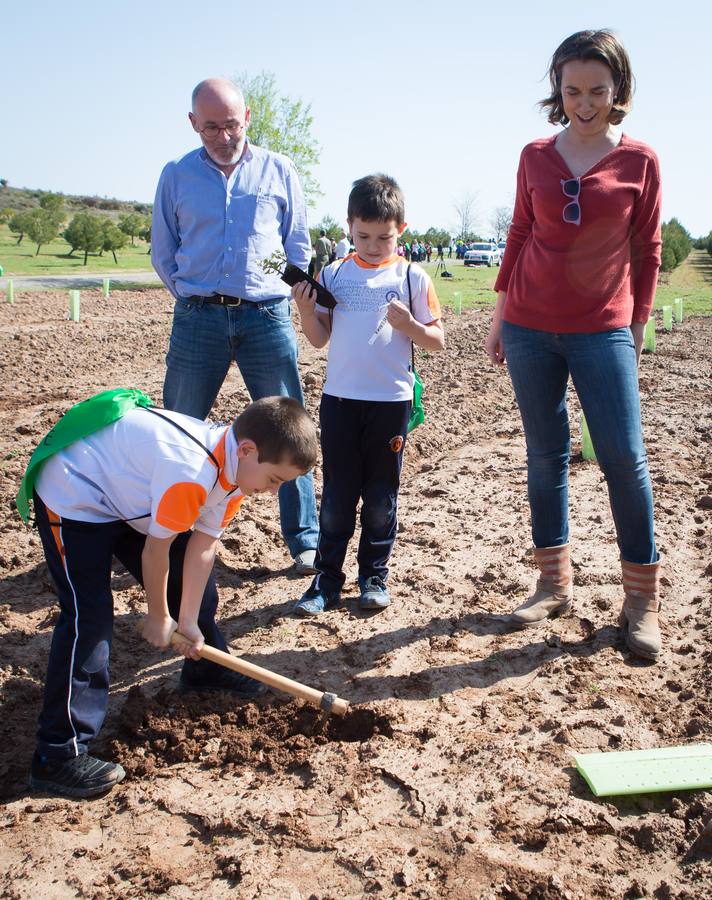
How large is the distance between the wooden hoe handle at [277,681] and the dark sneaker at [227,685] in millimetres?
356

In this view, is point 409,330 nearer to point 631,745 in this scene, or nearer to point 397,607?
point 397,607

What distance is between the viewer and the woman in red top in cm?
314

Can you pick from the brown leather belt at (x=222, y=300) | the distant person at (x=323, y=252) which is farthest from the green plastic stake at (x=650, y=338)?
the distant person at (x=323, y=252)

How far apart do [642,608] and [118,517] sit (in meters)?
2.04

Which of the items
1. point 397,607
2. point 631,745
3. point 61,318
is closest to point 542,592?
point 397,607

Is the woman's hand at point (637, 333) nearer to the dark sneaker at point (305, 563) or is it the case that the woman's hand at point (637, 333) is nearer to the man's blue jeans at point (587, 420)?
the man's blue jeans at point (587, 420)

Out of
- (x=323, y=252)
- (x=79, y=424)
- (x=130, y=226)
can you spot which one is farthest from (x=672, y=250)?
(x=79, y=424)

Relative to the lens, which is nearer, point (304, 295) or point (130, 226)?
point (304, 295)

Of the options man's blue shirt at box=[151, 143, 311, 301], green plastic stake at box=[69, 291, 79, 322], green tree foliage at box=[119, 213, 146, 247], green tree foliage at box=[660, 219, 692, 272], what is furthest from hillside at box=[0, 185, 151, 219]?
man's blue shirt at box=[151, 143, 311, 301]

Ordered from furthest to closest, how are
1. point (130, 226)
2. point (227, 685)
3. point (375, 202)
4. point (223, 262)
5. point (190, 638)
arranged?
point (130, 226) < point (223, 262) < point (375, 202) < point (227, 685) < point (190, 638)

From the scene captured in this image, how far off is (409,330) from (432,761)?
1.64 m

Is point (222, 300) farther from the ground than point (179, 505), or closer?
farther from the ground

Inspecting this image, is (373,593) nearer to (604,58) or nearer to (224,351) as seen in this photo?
(224,351)

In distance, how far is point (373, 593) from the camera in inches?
151
